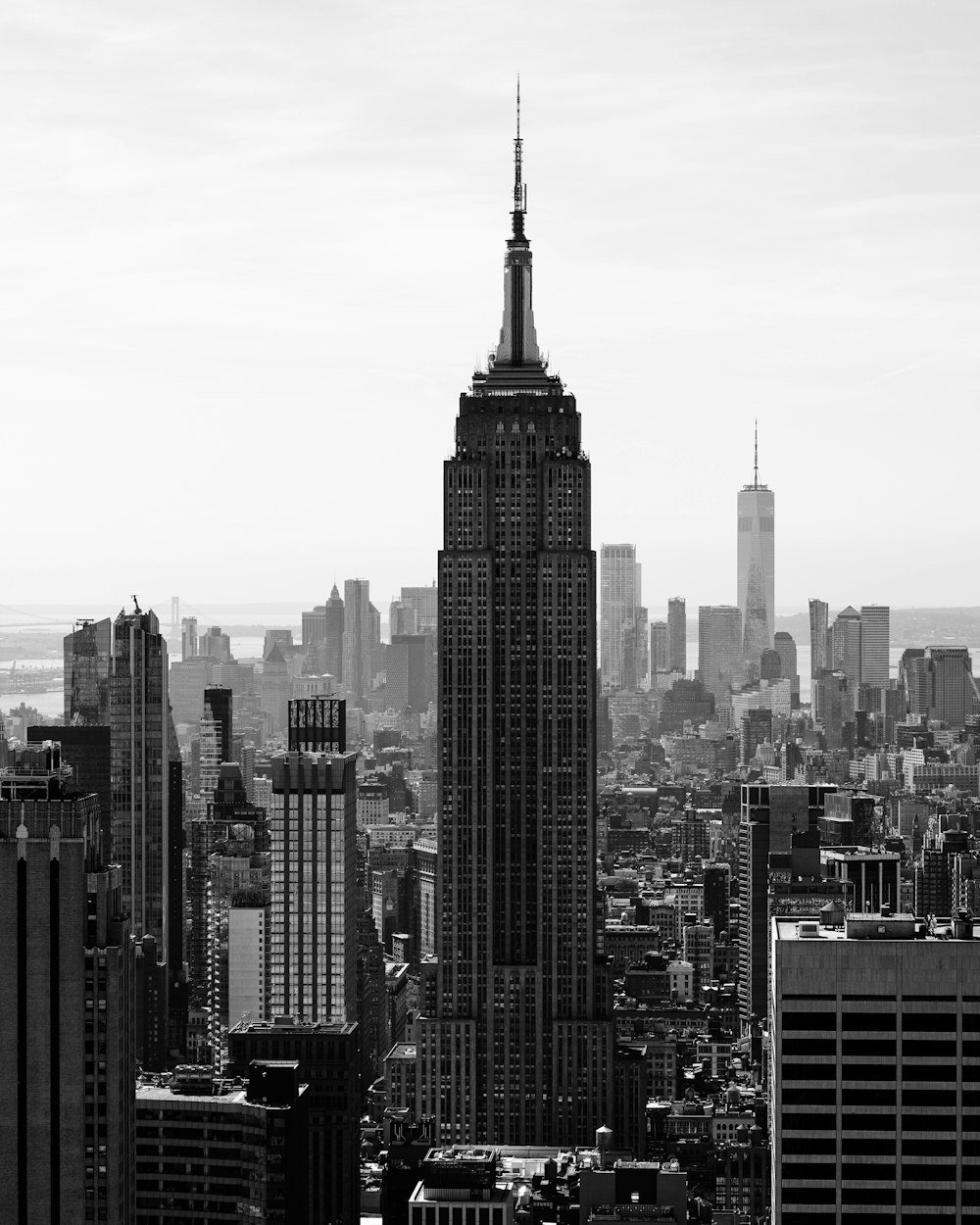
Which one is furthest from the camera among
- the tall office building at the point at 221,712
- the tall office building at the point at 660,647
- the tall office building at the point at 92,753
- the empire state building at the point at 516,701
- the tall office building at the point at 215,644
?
the tall office building at the point at 660,647

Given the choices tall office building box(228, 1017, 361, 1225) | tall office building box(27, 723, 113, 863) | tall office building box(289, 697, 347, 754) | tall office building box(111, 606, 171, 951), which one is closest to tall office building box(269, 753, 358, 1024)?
tall office building box(289, 697, 347, 754)

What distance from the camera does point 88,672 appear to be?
34844 mm

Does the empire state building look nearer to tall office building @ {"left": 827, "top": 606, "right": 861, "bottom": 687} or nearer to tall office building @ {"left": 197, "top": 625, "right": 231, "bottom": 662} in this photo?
tall office building @ {"left": 827, "top": 606, "right": 861, "bottom": 687}

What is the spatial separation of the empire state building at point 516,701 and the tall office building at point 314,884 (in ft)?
6.22

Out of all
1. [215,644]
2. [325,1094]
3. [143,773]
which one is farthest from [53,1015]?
[143,773]

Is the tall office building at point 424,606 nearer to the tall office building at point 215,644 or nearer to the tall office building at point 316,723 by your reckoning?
the tall office building at point 316,723

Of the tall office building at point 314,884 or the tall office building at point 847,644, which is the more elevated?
the tall office building at point 847,644

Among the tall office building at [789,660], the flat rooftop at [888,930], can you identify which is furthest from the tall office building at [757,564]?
the flat rooftop at [888,930]

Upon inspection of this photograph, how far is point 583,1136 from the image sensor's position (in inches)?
1547

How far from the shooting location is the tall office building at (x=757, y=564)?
34.3 meters

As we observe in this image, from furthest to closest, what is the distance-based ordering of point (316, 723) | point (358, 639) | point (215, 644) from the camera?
point (316, 723) → point (358, 639) → point (215, 644)

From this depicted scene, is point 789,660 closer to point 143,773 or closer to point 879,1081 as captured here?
point 143,773

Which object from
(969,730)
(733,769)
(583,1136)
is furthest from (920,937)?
(733,769)

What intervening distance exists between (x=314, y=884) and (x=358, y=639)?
175 inches
